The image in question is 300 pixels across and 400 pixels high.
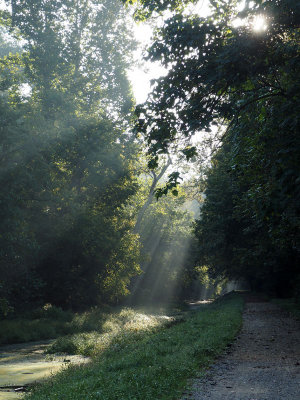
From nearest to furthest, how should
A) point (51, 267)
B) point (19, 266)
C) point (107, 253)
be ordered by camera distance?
point (19, 266) < point (51, 267) < point (107, 253)

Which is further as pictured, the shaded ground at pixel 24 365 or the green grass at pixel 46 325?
the green grass at pixel 46 325

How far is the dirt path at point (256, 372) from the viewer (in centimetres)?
693

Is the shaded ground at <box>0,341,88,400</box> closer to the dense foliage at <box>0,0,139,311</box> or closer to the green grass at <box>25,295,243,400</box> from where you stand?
the green grass at <box>25,295,243,400</box>

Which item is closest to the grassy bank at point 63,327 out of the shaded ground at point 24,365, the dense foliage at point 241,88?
the shaded ground at point 24,365

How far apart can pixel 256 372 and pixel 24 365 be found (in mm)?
8008

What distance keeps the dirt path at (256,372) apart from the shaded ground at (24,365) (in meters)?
4.33

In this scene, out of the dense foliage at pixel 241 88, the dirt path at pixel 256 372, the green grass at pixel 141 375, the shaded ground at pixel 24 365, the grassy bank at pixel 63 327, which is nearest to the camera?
the green grass at pixel 141 375

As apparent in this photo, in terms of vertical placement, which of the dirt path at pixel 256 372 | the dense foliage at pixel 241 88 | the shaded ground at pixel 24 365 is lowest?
the shaded ground at pixel 24 365

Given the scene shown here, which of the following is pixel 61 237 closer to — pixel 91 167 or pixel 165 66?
pixel 91 167

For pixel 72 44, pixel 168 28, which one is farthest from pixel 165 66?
pixel 72 44

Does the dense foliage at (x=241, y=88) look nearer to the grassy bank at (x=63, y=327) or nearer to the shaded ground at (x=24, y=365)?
the shaded ground at (x=24, y=365)

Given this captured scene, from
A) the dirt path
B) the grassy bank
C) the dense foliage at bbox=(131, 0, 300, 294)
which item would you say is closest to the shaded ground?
the grassy bank

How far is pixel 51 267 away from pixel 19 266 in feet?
22.0

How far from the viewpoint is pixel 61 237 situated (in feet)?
91.1
